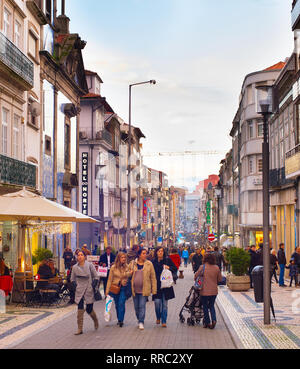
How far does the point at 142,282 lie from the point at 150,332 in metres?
1.24

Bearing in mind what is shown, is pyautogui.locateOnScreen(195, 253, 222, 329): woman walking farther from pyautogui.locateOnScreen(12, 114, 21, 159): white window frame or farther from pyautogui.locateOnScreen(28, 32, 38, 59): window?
pyautogui.locateOnScreen(28, 32, 38, 59): window

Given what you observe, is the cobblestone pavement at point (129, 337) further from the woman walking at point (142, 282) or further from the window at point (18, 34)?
the window at point (18, 34)

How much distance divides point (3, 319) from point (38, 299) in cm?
349

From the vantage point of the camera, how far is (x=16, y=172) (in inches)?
984

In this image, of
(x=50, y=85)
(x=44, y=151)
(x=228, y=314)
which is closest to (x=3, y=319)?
(x=228, y=314)

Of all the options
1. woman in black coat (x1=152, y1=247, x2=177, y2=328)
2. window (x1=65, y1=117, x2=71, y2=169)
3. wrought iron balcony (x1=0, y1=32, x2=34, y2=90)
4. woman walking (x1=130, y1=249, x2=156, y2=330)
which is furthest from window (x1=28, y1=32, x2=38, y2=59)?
woman walking (x1=130, y1=249, x2=156, y2=330)

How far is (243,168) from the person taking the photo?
187 feet

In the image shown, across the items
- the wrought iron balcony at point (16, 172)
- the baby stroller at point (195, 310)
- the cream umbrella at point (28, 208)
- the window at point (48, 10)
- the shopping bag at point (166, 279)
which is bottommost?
the baby stroller at point (195, 310)

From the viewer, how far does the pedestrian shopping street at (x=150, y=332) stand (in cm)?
1139

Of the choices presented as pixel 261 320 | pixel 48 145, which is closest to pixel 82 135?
pixel 48 145

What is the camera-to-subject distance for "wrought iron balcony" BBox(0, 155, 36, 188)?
2351cm

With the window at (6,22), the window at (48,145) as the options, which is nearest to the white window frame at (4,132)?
the window at (6,22)

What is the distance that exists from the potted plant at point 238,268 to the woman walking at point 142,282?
954 centimetres
